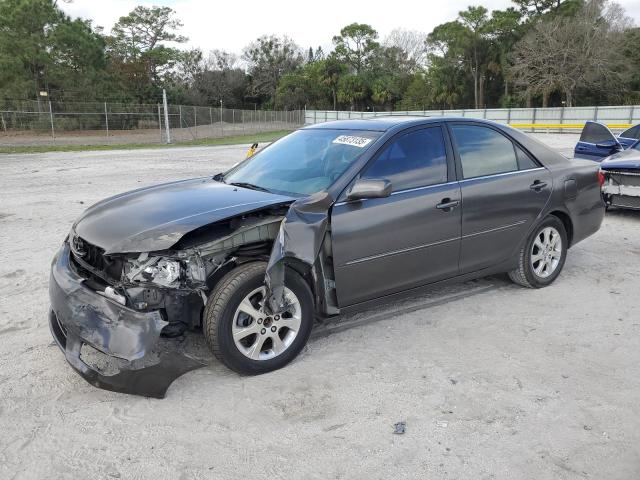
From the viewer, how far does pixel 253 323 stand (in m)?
3.57

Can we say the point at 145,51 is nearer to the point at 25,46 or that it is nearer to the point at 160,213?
the point at 25,46

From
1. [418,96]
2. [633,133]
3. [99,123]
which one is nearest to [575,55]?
[418,96]

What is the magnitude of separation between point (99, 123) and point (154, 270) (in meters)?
31.9

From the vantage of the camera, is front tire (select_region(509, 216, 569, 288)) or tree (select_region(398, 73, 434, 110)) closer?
front tire (select_region(509, 216, 569, 288))

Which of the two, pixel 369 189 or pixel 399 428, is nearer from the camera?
pixel 399 428

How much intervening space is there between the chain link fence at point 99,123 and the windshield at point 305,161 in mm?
26640

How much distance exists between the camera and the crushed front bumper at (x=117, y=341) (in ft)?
10.5

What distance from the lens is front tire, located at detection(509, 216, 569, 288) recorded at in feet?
17.0

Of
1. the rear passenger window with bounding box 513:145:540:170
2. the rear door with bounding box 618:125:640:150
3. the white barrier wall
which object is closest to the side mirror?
the rear passenger window with bounding box 513:145:540:170

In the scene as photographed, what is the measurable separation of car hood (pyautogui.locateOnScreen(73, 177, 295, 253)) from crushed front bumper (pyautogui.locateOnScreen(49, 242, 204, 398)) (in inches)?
14.0

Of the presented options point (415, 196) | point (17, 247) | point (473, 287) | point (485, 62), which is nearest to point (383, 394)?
point (415, 196)

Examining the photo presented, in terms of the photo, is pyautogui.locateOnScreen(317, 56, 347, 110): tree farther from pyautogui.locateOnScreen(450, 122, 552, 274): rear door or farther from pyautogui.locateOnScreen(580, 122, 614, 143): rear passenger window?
pyautogui.locateOnScreen(450, 122, 552, 274): rear door

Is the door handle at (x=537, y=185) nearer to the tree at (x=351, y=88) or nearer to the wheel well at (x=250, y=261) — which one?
the wheel well at (x=250, y=261)

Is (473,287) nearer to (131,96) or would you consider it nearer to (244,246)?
(244,246)
